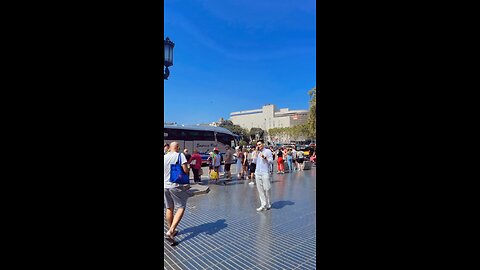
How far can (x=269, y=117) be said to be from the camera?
110 m

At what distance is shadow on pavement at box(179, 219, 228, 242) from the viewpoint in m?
4.63

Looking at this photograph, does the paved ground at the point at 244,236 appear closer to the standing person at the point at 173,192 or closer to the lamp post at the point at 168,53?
the standing person at the point at 173,192

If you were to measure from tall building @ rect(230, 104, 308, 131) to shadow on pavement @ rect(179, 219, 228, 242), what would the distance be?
94.2 metres

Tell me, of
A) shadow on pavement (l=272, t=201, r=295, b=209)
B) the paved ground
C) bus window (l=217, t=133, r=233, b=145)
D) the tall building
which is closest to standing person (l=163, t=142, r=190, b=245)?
the paved ground

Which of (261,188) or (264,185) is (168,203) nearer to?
(264,185)

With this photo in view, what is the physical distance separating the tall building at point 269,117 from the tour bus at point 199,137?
77372mm

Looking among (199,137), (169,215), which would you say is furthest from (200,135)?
(169,215)

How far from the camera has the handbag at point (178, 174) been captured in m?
4.12

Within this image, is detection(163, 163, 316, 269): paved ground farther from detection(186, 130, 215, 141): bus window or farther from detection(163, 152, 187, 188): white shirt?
detection(186, 130, 215, 141): bus window

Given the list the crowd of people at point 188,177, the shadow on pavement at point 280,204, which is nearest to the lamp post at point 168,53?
the crowd of people at point 188,177
